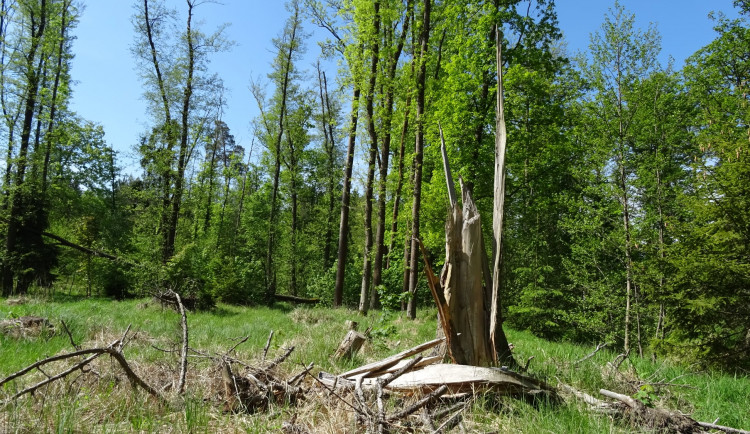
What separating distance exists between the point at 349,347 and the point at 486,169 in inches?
398

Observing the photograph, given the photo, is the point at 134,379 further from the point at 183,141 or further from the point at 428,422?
the point at 183,141

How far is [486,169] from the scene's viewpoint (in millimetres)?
13492

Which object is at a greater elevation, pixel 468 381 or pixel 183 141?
pixel 183 141

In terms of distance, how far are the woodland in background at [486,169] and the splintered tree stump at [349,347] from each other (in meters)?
2.97

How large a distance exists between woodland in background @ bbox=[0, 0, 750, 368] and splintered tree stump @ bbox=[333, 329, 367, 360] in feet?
9.75

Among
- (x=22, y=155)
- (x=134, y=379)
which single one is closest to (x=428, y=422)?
(x=134, y=379)

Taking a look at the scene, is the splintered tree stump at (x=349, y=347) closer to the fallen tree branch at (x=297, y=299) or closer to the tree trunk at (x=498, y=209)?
the tree trunk at (x=498, y=209)

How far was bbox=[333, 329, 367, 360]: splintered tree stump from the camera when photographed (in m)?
4.73

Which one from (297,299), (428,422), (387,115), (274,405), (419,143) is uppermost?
(387,115)

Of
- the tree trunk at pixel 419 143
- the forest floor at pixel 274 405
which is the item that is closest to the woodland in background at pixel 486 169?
the tree trunk at pixel 419 143

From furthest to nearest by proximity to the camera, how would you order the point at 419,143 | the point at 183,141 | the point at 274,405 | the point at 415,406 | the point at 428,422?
the point at 183,141
the point at 419,143
the point at 274,405
the point at 415,406
the point at 428,422

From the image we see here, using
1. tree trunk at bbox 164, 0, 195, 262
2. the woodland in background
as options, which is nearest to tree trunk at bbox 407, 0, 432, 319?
the woodland in background

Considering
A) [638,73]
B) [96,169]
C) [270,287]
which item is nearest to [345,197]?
[270,287]

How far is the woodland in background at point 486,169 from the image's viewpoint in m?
8.06
